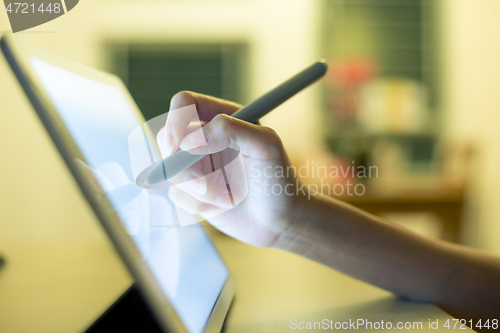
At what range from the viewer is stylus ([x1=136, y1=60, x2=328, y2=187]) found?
0.27 metres

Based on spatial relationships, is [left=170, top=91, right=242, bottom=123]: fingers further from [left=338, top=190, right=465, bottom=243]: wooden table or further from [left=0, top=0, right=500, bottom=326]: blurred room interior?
[left=0, top=0, right=500, bottom=326]: blurred room interior

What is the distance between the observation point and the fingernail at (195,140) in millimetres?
274

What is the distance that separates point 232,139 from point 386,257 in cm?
17

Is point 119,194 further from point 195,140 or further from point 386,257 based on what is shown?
point 386,257

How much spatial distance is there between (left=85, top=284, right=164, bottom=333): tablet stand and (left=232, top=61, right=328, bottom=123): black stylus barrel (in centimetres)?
16

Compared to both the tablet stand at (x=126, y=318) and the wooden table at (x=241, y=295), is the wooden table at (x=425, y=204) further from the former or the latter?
the tablet stand at (x=126, y=318)

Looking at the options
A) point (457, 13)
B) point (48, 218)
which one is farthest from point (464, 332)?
point (457, 13)

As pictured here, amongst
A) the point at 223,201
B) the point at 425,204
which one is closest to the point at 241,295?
the point at 223,201

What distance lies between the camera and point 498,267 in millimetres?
348

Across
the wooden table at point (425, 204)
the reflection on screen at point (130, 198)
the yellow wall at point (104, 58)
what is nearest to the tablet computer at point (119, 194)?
the reflection on screen at point (130, 198)

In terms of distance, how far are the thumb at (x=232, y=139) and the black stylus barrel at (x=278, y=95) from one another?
5cm

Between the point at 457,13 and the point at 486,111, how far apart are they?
63 centimetres

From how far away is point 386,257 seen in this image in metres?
0.33

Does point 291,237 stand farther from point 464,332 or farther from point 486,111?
point 486,111
